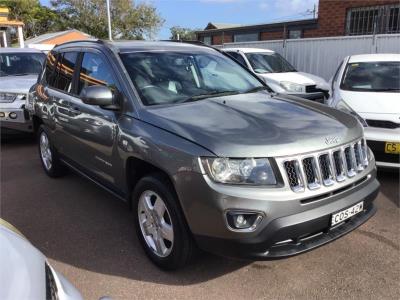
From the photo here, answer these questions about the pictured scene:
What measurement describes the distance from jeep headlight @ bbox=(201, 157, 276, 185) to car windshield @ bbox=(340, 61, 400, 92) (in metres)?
4.02

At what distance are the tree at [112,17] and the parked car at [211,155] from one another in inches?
1602

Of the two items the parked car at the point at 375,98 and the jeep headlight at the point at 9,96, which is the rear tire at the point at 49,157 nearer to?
the jeep headlight at the point at 9,96

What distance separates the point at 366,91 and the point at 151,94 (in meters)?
3.76

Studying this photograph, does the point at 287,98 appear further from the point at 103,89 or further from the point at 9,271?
the point at 9,271

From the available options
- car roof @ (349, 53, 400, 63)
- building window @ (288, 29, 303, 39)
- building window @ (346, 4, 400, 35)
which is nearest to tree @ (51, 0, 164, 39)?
building window @ (288, 29, 303, 39)

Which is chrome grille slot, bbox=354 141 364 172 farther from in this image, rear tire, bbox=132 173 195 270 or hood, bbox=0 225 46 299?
hood, bbox=0 225 46 299

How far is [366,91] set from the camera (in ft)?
19.7

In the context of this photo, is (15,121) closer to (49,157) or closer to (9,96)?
(9,96)

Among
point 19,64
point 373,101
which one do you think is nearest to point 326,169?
point 373,101

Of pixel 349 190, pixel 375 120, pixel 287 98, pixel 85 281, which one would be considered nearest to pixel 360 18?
pixel 375 120

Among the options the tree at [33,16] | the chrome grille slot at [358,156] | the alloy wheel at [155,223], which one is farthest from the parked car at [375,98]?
the tree at [33,16]

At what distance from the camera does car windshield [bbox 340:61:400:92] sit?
6.15m

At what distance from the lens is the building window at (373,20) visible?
1431 centimetres

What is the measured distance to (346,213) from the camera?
300 centimetres
